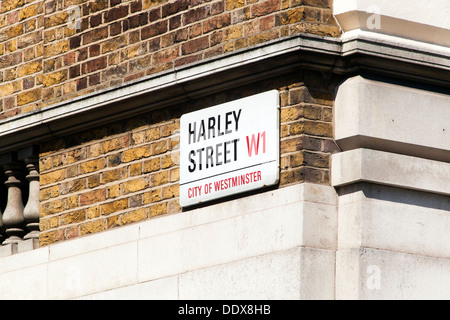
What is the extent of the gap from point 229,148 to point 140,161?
3.18 ft

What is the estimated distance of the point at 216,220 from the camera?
1027 cm

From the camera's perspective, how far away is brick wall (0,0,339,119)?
10250mm

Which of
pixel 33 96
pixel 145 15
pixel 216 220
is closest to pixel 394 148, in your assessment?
pixel 216 220

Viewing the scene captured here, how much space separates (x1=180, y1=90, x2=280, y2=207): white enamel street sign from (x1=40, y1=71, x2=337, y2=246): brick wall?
0.08m

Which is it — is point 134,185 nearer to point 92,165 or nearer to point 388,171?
point 92,165

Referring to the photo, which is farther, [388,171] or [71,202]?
[71,202]

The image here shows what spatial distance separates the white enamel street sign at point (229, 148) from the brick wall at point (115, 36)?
448mm

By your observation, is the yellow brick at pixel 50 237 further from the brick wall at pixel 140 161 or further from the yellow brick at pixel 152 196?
the yellow brick at pixel 152 196

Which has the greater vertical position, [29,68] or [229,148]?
[29,68]

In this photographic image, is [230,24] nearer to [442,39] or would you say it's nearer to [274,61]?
[274,61]

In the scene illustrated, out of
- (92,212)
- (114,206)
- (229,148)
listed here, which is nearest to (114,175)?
(114,206)

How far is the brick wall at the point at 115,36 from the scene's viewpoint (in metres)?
10.2

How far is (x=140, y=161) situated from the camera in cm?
1098

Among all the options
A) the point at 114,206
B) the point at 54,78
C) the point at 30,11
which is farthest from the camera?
the point at 30,11
